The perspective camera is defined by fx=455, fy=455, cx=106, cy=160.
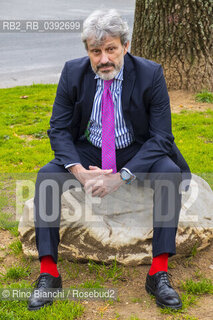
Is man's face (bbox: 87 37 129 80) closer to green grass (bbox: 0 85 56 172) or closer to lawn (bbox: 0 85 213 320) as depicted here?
lawn (bbox: 0 85 213 320)

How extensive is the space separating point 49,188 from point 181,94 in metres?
4.43

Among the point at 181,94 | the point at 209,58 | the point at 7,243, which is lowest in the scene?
the point at 7,243

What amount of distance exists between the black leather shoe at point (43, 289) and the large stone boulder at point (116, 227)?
1.41 feet

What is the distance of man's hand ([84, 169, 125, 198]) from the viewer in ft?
10.9

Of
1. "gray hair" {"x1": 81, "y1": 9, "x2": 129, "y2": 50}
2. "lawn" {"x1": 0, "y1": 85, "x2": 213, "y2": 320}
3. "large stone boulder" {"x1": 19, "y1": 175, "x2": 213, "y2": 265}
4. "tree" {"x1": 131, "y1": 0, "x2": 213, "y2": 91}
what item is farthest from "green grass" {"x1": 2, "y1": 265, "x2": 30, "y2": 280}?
"tree" {"x1": 131, "y1": 0, "x2": 213, "y2": 91}

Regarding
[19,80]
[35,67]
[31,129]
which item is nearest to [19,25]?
[35,67]

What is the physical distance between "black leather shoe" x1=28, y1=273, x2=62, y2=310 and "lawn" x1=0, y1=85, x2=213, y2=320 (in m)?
0.06

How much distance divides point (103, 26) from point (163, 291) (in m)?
1.85

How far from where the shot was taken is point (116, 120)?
11.5ft

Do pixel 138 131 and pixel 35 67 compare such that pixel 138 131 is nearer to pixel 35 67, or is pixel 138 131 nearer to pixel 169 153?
pixel 169 153

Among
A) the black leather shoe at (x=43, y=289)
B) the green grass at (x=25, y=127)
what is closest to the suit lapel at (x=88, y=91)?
the black leather shoe at (x=43, y=289)

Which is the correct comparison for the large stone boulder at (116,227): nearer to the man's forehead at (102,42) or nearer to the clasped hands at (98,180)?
the clasped hands at (98,180)

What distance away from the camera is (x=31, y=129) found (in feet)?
21.7

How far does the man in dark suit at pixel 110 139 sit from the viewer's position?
10.3 feet
